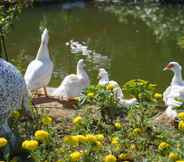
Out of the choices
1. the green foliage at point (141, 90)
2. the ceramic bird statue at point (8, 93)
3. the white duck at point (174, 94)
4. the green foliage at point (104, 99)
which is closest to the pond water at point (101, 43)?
the white duck at point (174, 94)

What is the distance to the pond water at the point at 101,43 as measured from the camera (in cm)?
1424

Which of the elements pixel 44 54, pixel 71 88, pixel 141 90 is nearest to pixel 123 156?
pixel 141 90

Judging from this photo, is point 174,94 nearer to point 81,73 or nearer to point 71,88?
point 71,88

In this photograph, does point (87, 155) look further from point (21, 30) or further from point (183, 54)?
point (21, 30)

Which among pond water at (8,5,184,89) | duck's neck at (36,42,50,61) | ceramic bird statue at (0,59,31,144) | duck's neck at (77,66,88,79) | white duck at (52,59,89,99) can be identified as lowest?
pond water at (8,5,184,89)

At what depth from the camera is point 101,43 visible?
1834cm

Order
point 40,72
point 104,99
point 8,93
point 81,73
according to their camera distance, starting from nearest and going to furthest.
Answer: point 8,93 < point 104,99 < point 40,72 < point 81,73

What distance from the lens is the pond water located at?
14.2 metres

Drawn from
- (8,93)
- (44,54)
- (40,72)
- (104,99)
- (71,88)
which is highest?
(8,93)

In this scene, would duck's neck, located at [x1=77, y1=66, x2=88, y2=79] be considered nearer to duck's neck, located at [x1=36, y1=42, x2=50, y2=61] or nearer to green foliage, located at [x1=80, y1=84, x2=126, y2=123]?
duck's neck, located at [x1=36, y1=42, x2=50, y2=61]

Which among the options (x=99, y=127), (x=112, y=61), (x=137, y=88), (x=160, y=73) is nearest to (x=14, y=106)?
(x=99, y=127)

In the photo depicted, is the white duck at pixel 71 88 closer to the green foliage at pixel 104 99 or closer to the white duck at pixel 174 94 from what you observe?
the white duck at pixel 174 94

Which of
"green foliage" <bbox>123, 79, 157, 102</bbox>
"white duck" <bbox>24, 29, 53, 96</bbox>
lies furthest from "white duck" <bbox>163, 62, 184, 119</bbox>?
"white duck" <bbox>24, 29, 53, 96</bbox>

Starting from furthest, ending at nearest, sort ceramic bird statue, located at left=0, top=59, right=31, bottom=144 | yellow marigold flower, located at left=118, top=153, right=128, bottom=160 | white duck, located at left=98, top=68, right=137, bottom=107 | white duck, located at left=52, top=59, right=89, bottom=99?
white duck, located at left=52, top=59, right=89, bottom=99, white duck, located at left=98, top=68, right=137, bottom=107, ceramic bird statue, located at left=0, top=59, right=31, bottom=144, yellow marigold flower, located at left=118, top=153, right=128, bottom=160
